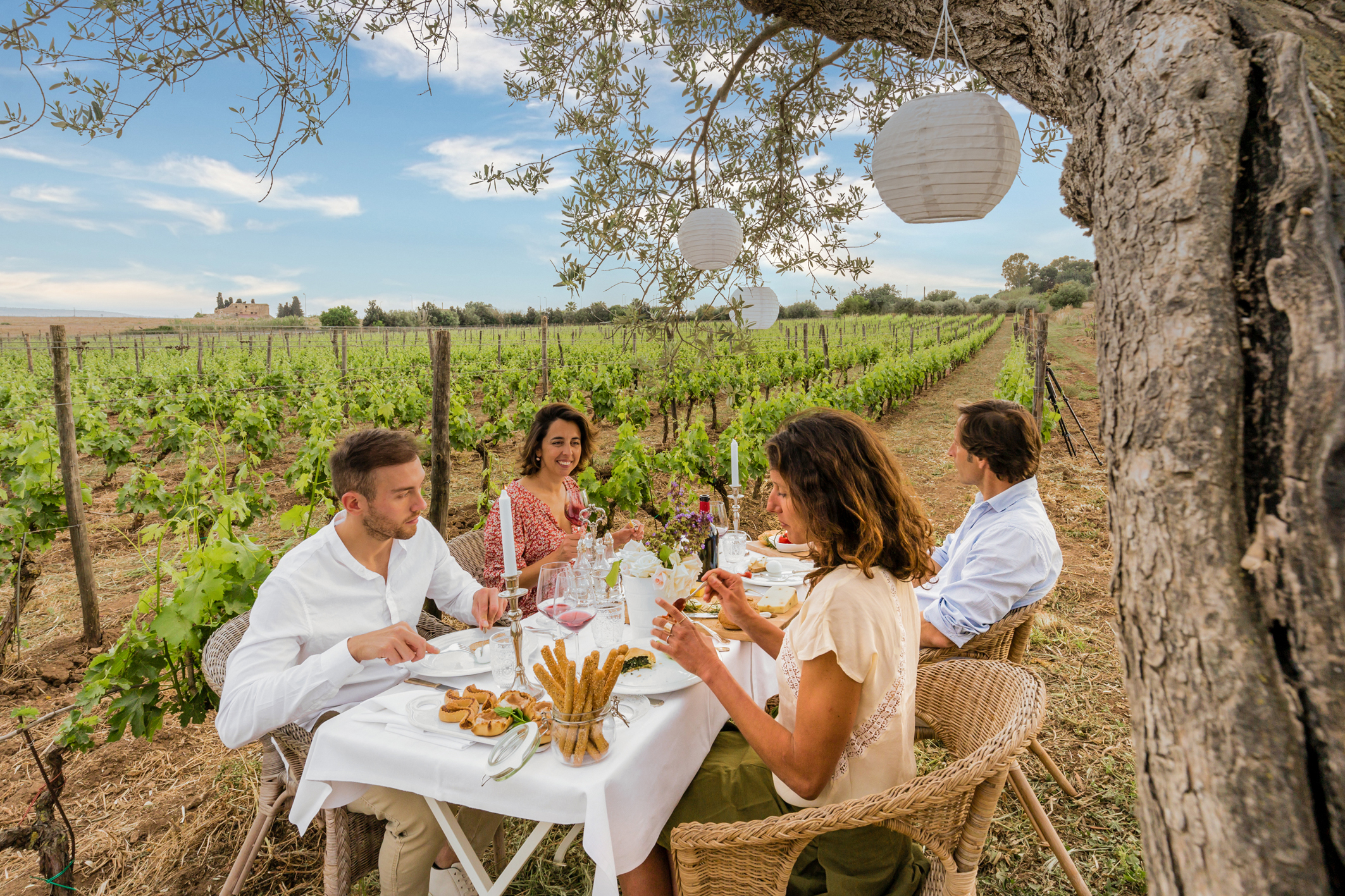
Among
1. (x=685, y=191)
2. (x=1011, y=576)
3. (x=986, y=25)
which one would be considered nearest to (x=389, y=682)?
(x=1011, y=576)

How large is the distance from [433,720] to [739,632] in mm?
889

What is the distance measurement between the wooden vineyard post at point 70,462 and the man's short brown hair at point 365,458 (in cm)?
258

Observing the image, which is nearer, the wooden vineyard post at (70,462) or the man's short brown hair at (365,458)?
the man's short brown hair at (365,458)

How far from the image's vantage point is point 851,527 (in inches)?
59.6

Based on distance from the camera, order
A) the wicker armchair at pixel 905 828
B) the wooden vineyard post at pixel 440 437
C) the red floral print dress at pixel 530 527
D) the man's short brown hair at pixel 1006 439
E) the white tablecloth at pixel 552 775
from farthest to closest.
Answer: the wooden vineyard post at pixel 440 437, the red floral print dress at pixel 530 527, the man's short brown hair at pixel 1006 439, the white tablecloth at pixel 552 775, the wicker armchair at pixel 905 828

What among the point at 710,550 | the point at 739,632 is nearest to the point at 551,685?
the point at 739,632

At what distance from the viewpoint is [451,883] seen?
6.17 ft

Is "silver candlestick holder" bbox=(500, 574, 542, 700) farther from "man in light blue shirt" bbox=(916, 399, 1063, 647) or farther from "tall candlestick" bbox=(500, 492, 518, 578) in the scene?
"man in light blue shirt" bbox=(916, 399, 1063, 647)

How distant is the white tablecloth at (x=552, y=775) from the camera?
134cm

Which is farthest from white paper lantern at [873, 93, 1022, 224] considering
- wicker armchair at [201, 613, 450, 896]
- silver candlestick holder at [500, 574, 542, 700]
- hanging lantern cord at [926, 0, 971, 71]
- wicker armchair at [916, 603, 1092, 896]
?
wicker armchair at [201, 613, 450, 896]

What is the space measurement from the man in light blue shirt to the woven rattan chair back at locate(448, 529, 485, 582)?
1831 mm

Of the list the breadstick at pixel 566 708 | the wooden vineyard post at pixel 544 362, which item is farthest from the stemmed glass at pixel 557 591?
the wooden vineyard post at pixel 544 362

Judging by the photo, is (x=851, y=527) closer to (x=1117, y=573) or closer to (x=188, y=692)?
(x=1117, y=573)

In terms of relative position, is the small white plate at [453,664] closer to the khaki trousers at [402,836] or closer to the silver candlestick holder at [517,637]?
the silver candlestick holder at [517,637]
